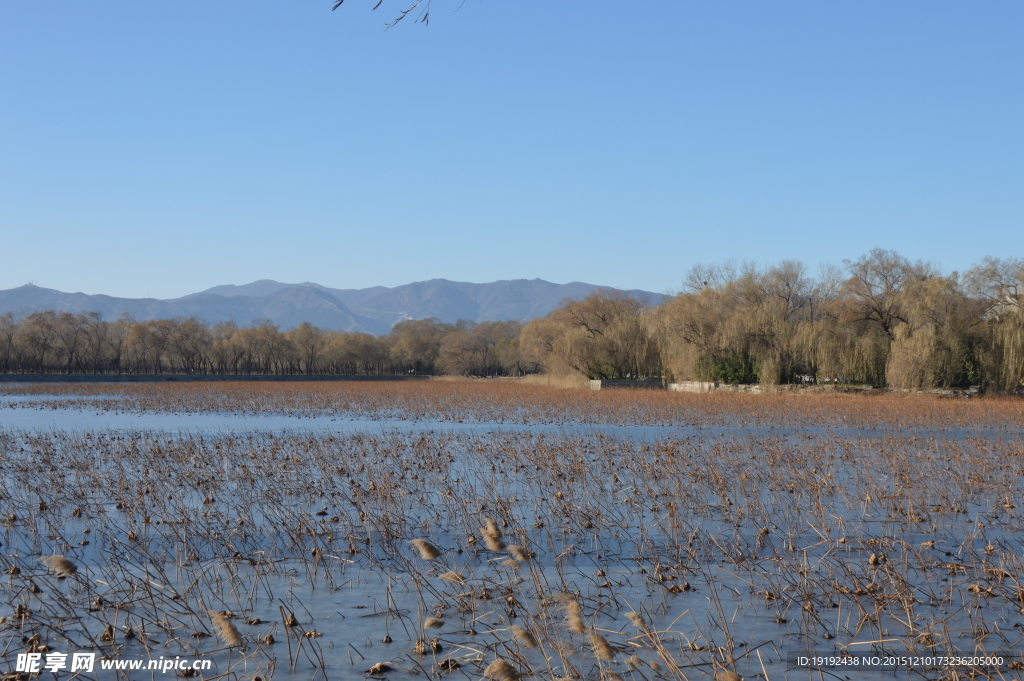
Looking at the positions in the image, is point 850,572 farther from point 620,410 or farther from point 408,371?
point 408,371

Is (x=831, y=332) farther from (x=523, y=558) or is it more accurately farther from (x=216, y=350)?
(x=216, y=350)

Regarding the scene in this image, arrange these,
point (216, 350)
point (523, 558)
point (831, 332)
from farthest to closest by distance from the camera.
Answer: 1. point (216, 350)
2. point (831, 332)
3. point (523, 558)

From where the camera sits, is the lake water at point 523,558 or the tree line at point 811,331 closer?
the lake water at point 523,558

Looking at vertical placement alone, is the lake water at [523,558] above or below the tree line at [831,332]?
below

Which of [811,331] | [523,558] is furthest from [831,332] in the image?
[523,558]

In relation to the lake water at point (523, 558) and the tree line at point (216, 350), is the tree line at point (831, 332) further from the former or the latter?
the tree line at point (216, 350)

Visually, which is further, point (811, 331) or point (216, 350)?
point (216, 350)

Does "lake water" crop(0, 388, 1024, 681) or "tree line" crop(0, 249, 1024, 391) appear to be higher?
"tree line" crop(0, 249, 1024, 391)

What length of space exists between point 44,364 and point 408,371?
53.8 m

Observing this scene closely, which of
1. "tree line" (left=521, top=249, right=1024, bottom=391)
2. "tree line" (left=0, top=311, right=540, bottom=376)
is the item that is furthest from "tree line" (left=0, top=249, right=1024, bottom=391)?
"tree line" (left=0, top=311, right=540, bottom=376)

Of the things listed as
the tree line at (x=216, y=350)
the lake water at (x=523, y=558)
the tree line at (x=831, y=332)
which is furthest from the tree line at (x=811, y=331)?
the tree line at (x=216, y=350)

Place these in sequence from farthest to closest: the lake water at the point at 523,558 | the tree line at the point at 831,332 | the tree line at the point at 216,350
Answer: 1. the tree line at the point at 216,350
2. the tree line at the point at 831,332
3. the lake water at the point at 523,558

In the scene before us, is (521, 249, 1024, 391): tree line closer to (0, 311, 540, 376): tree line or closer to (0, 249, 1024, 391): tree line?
(0, 249, 1024, 391): tree line

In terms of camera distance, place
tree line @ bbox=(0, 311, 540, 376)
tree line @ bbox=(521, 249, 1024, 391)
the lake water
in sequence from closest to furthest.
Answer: the lake water → tree line @ bbox=(521, 249, 1024, 391) → tree line @ bbox=(0, 311, 540, 376)
